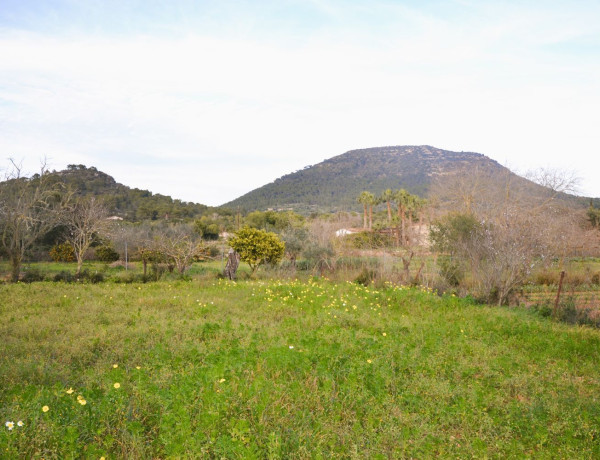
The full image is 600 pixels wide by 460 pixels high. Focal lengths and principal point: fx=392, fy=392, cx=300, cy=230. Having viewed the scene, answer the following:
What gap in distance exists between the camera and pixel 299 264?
17.8 metres

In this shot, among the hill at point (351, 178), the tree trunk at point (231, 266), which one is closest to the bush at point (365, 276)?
the tree trunk at point (231, 266)

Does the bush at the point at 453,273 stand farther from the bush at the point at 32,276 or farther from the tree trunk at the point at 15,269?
the tree trunk at the point at 15,269

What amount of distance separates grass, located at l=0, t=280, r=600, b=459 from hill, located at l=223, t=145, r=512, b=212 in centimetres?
5855

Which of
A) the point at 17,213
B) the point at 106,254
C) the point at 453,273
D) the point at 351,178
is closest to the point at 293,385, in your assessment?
the point at 453,273

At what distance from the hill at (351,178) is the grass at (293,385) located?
5855 centimetres

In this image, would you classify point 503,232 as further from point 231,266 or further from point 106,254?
point 106,254

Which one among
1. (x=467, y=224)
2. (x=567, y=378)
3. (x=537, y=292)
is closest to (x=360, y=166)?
(x=467, y=224)

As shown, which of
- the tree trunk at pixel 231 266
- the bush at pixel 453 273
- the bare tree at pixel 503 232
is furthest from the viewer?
the tree trunk at pixel 231 266

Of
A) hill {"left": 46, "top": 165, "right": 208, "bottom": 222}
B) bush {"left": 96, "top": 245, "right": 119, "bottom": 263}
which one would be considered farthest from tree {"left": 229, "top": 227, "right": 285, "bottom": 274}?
hill {"left": 46, "top": 165, "right": 208, "bottom": 222}

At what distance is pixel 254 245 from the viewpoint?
16.3 m

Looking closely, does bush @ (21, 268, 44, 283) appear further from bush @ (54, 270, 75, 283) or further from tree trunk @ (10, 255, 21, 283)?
bush @ (54, 270, 75, 283)

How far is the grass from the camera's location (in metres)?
3.15

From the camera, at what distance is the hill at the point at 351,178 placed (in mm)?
70688

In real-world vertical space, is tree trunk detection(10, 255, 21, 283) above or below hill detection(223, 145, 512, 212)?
below
